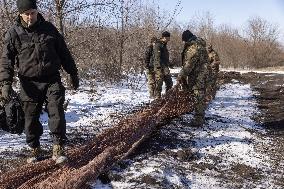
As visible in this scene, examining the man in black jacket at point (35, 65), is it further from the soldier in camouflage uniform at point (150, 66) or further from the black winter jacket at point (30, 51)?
the soldier in camouflage uniform at point (150, 66)

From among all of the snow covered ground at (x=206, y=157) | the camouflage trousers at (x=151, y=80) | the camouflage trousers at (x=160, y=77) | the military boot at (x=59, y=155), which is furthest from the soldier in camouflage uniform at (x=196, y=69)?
the military boot at (x=59, y=155)

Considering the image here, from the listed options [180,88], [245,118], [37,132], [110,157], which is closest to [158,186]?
[110,157]

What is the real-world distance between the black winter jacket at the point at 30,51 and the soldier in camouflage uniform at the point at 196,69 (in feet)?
12.8

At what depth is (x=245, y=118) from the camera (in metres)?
11.2

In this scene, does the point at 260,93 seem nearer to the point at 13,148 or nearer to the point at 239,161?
the point at 239,161

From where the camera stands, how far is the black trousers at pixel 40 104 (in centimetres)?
571

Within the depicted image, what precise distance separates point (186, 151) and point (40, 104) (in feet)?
7.67

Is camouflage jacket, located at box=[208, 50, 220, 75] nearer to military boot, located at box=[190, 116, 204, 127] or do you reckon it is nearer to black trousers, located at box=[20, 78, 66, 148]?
military boot, located at box=[190, 116, 204, 127]

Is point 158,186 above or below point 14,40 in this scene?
below

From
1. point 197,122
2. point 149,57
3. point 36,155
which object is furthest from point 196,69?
point 36,155

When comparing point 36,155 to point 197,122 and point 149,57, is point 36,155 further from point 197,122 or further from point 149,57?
point 149,57

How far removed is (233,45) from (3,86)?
52932 mm

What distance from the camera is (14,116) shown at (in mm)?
5930

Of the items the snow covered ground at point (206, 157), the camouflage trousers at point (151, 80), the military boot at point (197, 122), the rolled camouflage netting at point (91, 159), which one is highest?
the camouflage trousers at point (151, 80)
